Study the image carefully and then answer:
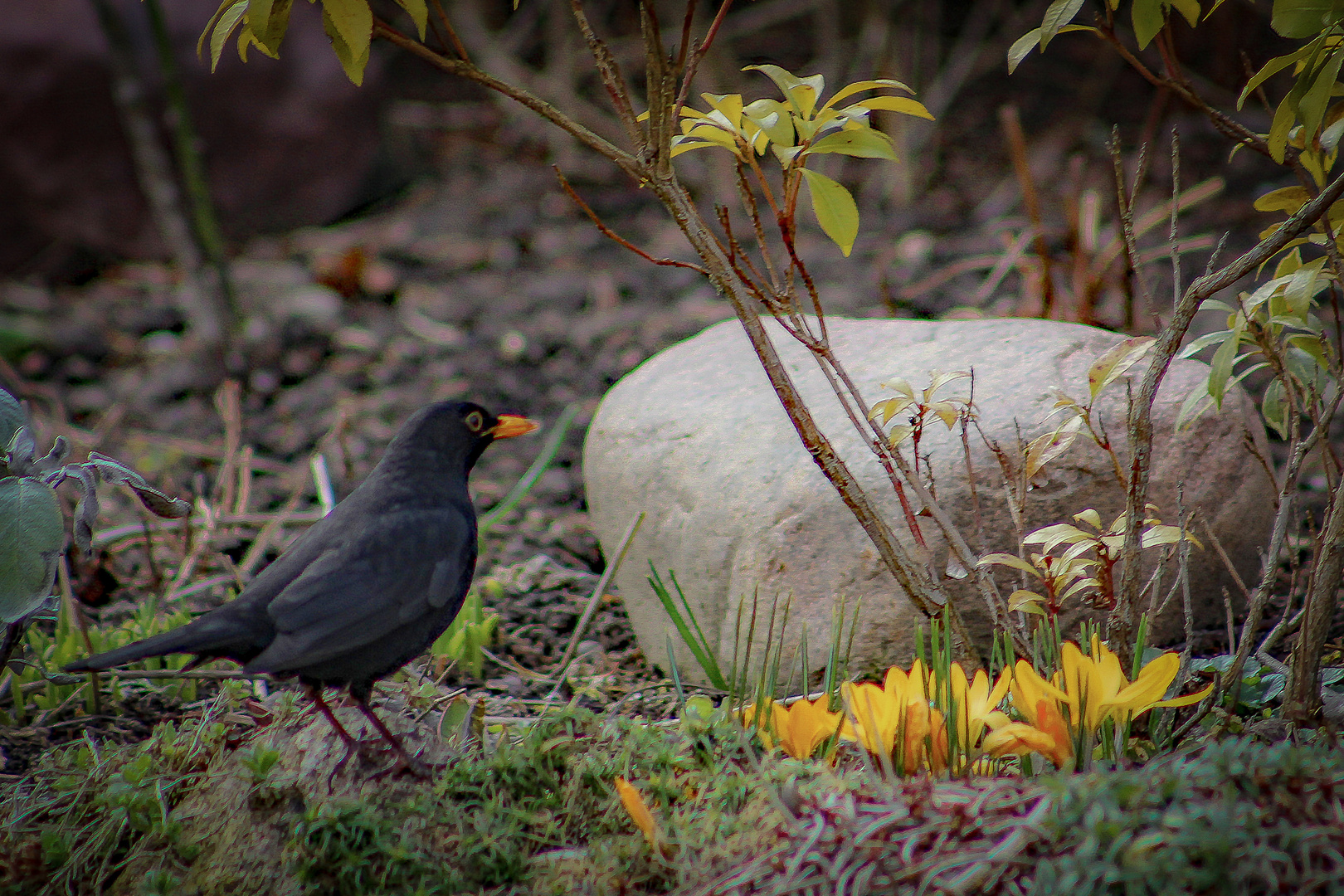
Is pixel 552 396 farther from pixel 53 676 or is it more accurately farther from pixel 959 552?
pixel 959 552

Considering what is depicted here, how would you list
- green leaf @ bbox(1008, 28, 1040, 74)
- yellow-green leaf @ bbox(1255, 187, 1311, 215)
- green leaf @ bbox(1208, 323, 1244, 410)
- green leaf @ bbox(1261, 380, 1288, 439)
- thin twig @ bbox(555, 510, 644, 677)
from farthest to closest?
thin twig @ bbox(555, 510, 644, 677) < green leaf @ bbox(1261, 380, 1288, 439) < yellow-green leaf @ bbox(1255, 187, 1311, 215) < green leaf @ bbox(1008, 28, 1040, 74) < green leaf @ bbox(1208, 323, 1244, 410)

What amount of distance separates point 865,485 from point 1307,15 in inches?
53.5

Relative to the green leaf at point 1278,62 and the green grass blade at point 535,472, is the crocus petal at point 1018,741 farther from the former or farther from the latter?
the green grass blade at point 535,472

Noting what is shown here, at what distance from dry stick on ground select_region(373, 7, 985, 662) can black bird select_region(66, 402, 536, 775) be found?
0.83 metres

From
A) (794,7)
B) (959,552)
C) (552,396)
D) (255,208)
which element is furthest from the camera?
(794,7)

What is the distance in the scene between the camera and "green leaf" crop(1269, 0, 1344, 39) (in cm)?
186

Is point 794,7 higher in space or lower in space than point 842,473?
higher

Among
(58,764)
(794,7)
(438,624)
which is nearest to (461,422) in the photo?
(438,624)

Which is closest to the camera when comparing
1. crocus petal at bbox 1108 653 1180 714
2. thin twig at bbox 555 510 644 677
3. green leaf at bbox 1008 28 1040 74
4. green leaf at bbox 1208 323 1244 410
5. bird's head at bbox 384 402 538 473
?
crocus petal at bbox 1108 653 1180 714

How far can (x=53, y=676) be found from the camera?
2.66 metres

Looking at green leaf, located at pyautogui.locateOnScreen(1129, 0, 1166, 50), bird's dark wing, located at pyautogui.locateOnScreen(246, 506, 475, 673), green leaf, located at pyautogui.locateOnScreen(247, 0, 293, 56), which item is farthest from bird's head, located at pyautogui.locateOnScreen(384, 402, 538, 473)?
green leaf, located at pyautogui.locateOnScreen(1129, 0, 1166, 50)

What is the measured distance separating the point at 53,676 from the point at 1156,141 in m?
6.23

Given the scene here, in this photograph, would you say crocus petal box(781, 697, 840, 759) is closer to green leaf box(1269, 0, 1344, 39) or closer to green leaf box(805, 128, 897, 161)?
green leaf box(805, 128, 897, 161)

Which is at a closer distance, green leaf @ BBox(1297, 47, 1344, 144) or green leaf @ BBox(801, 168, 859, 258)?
green leaf @ BBox(1297, 47, 1344, 144)
